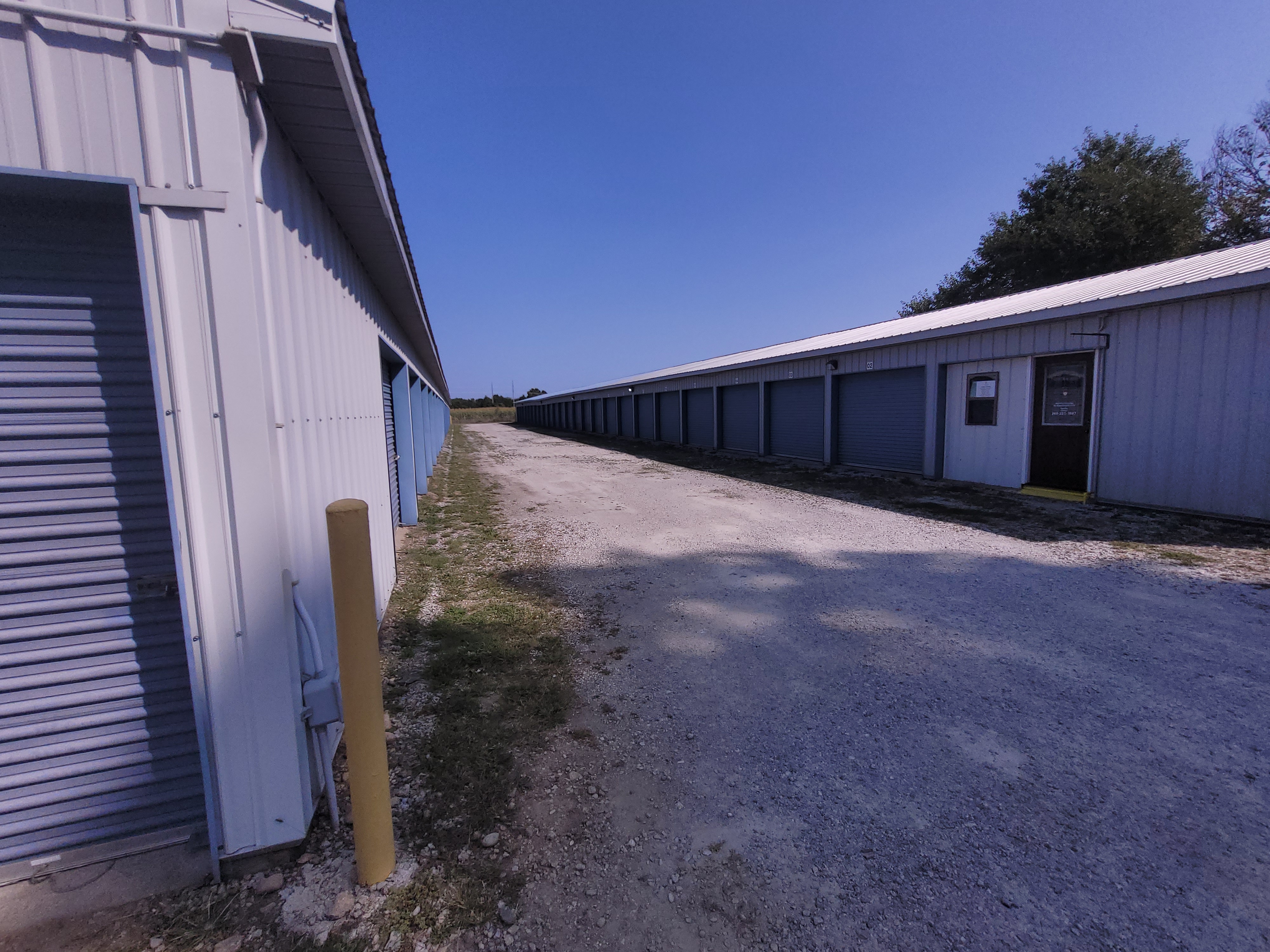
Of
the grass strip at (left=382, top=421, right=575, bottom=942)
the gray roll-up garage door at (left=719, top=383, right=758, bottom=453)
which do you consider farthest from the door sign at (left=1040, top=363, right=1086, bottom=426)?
the grass strip at (left=382, top=421, right=575, bottom=942)


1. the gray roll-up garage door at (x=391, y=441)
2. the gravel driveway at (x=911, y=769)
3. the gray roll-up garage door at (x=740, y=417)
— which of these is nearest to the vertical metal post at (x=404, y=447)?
the gray roll-up garage door at (x=391, y=441)

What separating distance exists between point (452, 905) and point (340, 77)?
10.6 ft

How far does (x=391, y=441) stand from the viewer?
7902mm

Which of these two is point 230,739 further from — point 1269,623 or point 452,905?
point 1269,623

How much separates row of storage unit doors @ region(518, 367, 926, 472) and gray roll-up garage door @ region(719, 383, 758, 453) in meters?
0.03

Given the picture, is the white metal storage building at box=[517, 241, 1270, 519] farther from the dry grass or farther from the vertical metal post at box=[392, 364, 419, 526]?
the dry grass

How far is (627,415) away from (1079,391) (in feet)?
76.4

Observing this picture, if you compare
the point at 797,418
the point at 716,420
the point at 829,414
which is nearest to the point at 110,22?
the point at 829,414

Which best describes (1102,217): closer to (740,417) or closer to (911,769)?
(740,417)

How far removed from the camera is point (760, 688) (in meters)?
3.61

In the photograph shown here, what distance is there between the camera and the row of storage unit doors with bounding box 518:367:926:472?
13.1m

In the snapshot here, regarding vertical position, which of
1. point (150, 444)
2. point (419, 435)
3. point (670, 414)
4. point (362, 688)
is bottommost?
point (362, 688)

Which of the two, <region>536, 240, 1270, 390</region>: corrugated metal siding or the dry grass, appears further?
the dry grass

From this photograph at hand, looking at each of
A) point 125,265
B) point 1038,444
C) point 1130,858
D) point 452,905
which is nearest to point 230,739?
point 452,905
